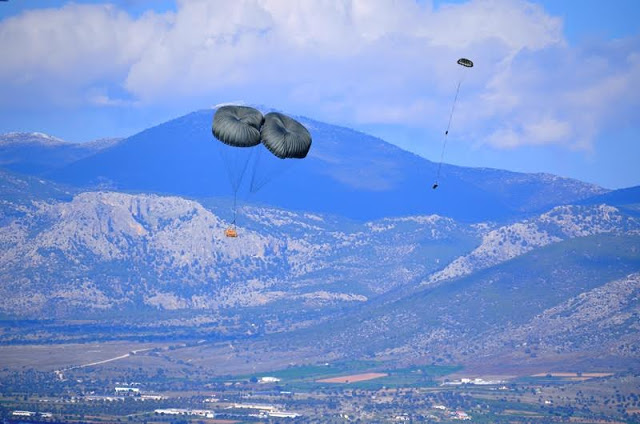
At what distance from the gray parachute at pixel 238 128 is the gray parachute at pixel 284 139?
85cm

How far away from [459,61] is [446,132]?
10265 mm

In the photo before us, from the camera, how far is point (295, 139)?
439 ft

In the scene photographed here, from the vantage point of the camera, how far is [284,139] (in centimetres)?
13338

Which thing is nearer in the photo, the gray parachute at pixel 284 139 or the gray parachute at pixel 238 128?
the gray parachute at pixel 284 139

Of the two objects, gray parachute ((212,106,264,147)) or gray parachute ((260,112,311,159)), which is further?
gray parachute ((212,106,264,147))

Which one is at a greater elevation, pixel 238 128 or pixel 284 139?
pixel 238 128

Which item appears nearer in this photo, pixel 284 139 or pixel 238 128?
pixel 284 139

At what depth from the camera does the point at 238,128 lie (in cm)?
13388

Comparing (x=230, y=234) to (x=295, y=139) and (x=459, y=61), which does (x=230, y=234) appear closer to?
(x=295, y=139)

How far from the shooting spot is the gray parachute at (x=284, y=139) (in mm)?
132625

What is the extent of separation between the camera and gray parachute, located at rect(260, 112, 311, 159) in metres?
133

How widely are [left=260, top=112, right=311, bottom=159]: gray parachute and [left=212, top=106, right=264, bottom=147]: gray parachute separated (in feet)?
2.78

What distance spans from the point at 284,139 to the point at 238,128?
433cm

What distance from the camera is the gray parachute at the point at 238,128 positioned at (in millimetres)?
132875
